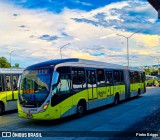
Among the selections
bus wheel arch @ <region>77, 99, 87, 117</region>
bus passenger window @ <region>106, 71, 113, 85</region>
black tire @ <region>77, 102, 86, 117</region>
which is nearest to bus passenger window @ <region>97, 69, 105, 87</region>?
bus passenger window @ <region>106, 71, 113, 85</region>

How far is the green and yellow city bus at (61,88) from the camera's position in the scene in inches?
494

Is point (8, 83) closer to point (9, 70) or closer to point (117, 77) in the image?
point (9, 70)

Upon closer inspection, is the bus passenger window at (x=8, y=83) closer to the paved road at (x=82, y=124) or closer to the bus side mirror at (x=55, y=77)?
the paved road at (x=82, y=124)

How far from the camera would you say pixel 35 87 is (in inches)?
512

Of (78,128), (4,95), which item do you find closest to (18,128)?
(78,128)

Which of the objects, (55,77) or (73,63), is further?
(73,63)

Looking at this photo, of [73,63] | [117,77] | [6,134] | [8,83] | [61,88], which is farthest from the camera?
[117,77]

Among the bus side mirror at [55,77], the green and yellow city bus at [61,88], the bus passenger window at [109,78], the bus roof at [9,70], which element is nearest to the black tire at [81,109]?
the green and yellow city bus at [61,88]

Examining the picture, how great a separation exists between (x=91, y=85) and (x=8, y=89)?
Answer: 15.7 feet

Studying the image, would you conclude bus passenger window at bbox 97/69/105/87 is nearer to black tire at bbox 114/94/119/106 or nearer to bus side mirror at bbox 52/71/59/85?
black tire at bbox 114/94/119/106

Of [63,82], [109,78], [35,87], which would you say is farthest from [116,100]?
[35,87]

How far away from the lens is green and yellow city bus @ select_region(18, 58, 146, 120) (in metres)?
12.6

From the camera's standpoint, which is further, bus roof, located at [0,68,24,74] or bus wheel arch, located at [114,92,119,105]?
bus wheel arch, located at [114,92,119,105]

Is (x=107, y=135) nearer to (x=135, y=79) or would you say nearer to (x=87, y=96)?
(x=87, y=96)
